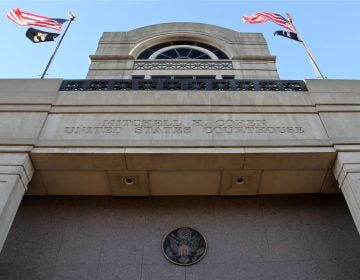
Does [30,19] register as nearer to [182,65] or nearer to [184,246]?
[182,65]

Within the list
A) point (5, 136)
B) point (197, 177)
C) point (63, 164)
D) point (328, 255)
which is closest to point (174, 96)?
point (197, 177)

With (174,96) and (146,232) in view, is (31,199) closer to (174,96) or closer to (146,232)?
(146,232)

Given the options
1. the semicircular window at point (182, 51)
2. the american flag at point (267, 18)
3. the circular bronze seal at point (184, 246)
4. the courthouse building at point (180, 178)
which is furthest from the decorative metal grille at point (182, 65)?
the circular bronze seal at point (184, 246)

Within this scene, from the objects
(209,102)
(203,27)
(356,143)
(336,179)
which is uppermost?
(203,27)

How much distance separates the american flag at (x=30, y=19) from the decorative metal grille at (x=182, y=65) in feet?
12.0

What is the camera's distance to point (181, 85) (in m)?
10.2

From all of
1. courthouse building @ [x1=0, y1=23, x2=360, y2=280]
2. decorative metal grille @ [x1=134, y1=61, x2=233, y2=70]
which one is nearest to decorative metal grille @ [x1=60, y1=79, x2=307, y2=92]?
courthouse building @ [x1=0, y1=23, x2=360, y2=280]

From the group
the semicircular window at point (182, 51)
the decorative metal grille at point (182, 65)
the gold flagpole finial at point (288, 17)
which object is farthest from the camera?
the gold flagpole finial at point (288, 17)

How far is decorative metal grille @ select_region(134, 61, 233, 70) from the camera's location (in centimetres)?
1391

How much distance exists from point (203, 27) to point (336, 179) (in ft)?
34.0

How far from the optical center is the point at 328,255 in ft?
26.7

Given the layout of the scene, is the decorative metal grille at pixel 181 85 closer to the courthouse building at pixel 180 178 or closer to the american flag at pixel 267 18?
the courthouse building at pixel 180 178

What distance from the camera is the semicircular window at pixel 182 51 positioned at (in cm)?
1514

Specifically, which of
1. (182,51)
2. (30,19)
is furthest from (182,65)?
(30,19)
